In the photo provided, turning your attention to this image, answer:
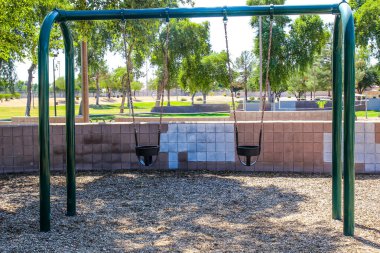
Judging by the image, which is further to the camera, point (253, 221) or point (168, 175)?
point (168, 175)

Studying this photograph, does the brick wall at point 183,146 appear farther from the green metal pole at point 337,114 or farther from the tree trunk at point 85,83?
the tree trunk at point 85,83

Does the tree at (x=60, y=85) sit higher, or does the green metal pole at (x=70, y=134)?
the tree at (x=60, y=85)

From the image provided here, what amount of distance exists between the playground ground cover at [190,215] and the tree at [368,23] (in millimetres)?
24025

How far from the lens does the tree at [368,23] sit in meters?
29.8

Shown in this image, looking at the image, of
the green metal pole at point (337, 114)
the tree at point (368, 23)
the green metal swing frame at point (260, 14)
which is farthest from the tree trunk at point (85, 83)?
the tree at point (368, 23)

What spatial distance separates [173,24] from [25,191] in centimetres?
3654

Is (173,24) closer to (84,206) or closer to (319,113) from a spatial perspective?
(319,113)

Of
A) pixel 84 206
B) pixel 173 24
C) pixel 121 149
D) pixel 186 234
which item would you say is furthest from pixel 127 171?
pixel 173 24

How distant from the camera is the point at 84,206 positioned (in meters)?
6.69

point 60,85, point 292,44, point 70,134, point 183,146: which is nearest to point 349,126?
point 70,134

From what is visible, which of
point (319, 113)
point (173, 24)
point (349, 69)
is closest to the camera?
point (349, 69)

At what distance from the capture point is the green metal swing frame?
4980 millimetres

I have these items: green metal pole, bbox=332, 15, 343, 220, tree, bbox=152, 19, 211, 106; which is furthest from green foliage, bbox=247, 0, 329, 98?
green metal pole, bbox=332, 15, 343, 220

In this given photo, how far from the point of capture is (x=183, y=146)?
9555 millimetres
